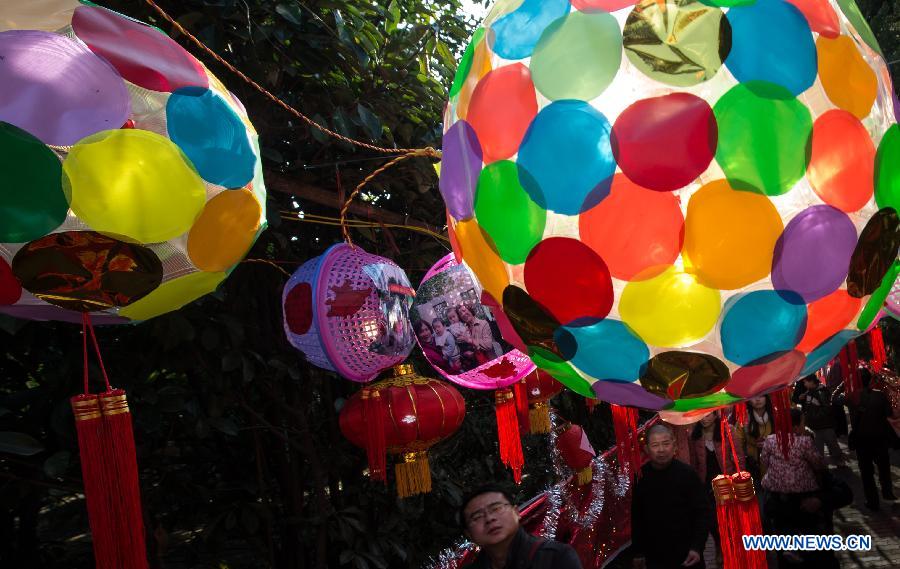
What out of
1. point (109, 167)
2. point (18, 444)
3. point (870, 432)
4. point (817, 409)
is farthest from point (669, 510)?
point (817, 409)

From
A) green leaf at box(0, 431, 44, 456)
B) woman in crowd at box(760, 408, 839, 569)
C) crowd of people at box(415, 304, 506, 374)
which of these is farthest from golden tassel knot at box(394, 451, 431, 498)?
woman in crowd at box(760, 408, 839, 569)

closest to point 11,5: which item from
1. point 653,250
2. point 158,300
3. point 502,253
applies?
point 158,300

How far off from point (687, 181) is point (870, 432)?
624 centimetres

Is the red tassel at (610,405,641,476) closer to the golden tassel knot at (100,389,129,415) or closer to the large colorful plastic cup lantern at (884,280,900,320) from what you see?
the large colorful plastic cup lantern at (884,280,900,320)

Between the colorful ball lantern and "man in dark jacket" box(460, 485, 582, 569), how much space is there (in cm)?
56

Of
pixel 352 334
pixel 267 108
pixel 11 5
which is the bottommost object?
pixel 352 334

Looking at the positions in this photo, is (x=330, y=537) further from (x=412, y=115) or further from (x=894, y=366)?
(x=894, y=366)

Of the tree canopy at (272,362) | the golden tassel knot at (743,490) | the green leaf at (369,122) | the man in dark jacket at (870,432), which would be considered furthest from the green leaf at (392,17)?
the man in dark jacket at (870,432)

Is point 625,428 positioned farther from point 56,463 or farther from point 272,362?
point 56,463

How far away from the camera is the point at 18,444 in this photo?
1783mm

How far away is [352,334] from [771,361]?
4.54ft

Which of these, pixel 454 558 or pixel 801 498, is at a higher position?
pixel 454 558

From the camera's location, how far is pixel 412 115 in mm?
4027

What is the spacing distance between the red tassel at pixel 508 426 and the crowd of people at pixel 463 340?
416mm
